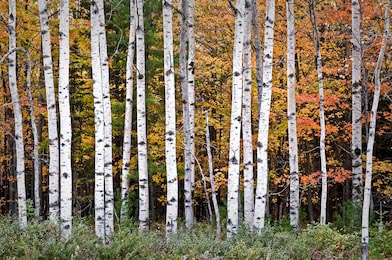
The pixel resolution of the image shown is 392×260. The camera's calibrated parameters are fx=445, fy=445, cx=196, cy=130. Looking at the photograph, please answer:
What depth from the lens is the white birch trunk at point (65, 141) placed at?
25.9ft

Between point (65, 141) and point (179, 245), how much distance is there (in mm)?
2805

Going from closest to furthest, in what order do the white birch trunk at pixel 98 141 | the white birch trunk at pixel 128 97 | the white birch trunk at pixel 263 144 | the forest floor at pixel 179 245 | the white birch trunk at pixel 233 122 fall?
the forest floor at pixel 179 245
the white birch trunk at pixel 98 141
the white birch trunk at pixel 233 122
the white birch trunk at pixel 263 144
the white birch trunk at pixel 128 97

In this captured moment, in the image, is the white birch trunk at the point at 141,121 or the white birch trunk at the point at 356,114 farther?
the white birch trunk at the point at 356,114

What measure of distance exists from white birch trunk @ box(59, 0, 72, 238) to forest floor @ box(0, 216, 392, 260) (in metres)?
0.31

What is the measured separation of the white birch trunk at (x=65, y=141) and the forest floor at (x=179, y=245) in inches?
12.3

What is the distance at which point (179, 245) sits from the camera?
8.14 metres

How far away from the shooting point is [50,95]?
9.06 m

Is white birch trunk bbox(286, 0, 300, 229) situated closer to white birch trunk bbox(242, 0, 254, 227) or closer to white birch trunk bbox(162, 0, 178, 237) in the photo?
white birch trunk bbox(242, 0, 254, 227)

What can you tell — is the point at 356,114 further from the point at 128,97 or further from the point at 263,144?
the point at 128,97

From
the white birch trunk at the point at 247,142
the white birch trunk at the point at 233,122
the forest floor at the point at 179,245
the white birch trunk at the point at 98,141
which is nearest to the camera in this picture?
the forest floor at the point at 179,245

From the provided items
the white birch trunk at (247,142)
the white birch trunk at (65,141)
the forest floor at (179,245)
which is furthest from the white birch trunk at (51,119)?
the white birch trunk at (247,142)

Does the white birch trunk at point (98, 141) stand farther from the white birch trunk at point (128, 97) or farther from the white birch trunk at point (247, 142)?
the white birch trunk at point (128, 97)

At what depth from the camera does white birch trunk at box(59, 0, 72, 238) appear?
7.90 m

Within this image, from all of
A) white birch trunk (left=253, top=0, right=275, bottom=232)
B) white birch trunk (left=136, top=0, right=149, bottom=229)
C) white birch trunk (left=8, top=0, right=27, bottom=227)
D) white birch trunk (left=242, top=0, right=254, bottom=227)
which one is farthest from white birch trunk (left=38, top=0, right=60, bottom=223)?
white birch trunk (left=242, top=0, right=254, bottom=227)
